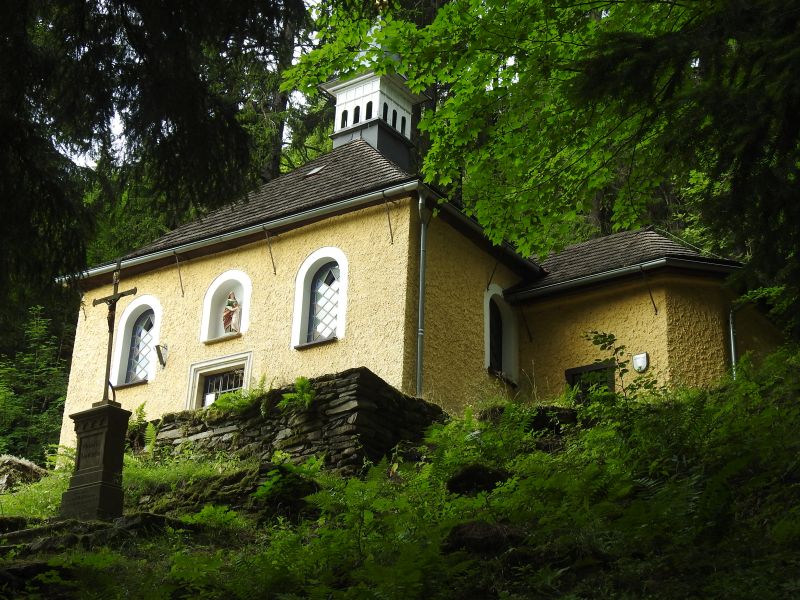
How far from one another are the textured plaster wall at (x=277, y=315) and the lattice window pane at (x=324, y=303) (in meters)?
0.36

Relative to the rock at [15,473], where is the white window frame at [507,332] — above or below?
above

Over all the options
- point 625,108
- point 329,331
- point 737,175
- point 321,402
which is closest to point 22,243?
point 625,108

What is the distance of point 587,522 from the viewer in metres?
7.39

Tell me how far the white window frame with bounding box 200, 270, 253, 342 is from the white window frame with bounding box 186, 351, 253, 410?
0.45m

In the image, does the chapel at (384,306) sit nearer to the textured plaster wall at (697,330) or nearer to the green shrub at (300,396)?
the textured plaster wall at (697,330)

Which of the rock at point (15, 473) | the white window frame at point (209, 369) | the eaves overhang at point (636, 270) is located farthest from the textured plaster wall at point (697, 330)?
the rock at point (15, 473)

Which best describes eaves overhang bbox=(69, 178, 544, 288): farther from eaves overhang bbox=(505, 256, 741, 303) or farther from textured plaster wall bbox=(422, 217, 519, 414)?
eaves overhang bbox=(505, 256, 741, 303)

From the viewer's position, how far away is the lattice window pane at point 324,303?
18.6 metres

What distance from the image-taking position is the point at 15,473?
53.3 ft

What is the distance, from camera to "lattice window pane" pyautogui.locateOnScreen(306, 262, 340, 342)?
18578mm

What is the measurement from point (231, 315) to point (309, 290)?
1711mm

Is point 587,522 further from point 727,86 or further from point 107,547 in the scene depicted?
point 107,547

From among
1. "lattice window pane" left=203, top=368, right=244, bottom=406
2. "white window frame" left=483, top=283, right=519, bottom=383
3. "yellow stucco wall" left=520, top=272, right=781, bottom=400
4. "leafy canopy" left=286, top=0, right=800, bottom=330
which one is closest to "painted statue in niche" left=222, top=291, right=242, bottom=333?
"lattice window pane" left=203, top=368, right=244, bottom=406

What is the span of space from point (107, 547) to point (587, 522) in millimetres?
4510
